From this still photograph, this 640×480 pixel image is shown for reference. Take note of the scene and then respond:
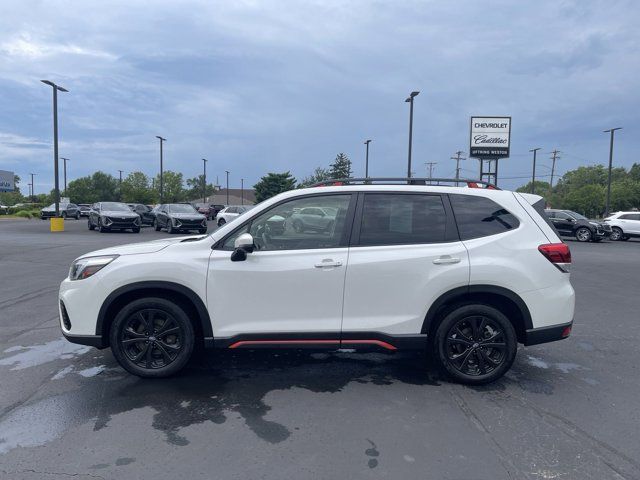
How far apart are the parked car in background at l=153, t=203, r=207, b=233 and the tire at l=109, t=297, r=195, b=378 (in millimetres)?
21404

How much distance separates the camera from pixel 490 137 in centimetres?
3675

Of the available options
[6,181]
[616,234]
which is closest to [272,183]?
[6,181]

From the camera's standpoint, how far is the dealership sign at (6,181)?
70.8 m

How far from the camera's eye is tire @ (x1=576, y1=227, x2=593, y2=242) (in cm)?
2439

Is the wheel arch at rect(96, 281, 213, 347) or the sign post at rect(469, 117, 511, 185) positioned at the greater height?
the sign post at rect(469, 117, 511, 185)

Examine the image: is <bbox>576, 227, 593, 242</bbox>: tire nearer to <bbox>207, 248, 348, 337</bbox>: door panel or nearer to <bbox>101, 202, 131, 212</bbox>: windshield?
<bbox>101, 202, 131, 212</bbox>: windshield

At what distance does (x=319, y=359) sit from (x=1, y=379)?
3.00 metres

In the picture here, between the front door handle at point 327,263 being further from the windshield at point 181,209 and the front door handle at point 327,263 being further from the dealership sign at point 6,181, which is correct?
the dealership sign at point 6,181

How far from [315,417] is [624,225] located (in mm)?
28036

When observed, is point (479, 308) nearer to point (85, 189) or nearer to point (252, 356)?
point (252, 356)

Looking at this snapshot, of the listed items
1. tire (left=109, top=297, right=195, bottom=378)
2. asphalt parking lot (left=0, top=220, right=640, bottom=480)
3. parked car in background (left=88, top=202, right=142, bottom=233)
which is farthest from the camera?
parked car in background (left=88, top=202, right=142, bottom=233)

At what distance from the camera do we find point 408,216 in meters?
4.48

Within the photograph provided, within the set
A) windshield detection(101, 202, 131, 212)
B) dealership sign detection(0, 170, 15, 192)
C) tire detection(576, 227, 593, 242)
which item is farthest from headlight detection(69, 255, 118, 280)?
dealership sign detection(0, 170, 15, 192)

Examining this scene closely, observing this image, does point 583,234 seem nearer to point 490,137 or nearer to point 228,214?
point 490,137
